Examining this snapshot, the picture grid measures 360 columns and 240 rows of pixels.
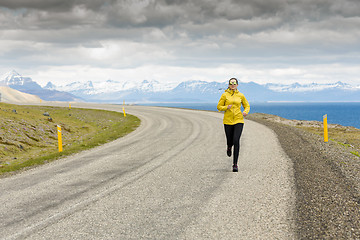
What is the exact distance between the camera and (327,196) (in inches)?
251

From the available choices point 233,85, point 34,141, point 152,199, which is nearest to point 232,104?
point 233,85

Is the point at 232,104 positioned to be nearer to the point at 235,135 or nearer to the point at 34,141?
the point at 235,135

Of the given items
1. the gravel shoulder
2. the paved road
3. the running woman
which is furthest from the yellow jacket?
the gravel shoulder

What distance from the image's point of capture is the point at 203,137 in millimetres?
16250

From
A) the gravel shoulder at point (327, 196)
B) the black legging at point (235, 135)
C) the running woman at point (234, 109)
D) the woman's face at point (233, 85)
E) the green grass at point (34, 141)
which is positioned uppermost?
the woman's face at point (233, 85)

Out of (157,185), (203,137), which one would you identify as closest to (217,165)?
(157,185)

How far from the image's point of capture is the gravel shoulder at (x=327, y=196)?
190 inches

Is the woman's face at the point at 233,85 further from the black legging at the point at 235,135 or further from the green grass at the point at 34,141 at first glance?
the green grass at the point at 34,141

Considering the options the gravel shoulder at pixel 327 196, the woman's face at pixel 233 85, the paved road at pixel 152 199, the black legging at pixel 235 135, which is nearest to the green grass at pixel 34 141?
the paved road at pixel 152 199

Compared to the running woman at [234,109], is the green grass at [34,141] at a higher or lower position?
lower

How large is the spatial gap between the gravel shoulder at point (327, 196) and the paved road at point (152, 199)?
265mm

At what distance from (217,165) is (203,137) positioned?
671cm

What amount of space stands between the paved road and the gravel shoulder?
27 cm

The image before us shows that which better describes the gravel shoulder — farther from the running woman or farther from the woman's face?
the woman's face
